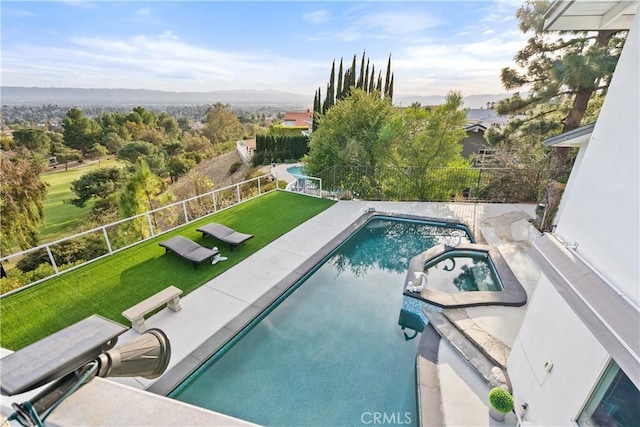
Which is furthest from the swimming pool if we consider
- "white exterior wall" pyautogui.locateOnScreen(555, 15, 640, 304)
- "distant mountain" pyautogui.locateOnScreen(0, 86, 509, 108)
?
"distant mountain" pyautogui.locateOnScreen(0, 86, 509, 108)

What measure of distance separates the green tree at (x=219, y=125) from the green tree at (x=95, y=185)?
96.2 feet

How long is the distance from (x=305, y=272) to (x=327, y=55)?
2376 cm

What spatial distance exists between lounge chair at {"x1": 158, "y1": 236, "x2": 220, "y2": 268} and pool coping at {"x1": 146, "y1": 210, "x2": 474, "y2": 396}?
1.82m

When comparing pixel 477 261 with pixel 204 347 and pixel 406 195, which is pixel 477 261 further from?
pixel 204 347

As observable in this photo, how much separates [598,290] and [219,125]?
2224 inches

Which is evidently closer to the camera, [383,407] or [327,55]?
[383,407]

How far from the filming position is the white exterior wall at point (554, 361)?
2.31m

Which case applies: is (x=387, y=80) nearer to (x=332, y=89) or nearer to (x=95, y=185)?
(x=332, y=89)

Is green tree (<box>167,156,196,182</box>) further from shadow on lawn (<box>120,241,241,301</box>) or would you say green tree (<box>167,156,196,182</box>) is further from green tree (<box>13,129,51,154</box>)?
shadow on lawn (<box>120,241,241,301</box>)

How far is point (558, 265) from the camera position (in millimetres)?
2609

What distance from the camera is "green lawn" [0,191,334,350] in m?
4.88

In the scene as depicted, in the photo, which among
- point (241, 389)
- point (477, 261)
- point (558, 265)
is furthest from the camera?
point (477, 261)

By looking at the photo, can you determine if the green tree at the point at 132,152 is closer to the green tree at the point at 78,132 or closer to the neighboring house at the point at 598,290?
the green tree at the point at 78,132

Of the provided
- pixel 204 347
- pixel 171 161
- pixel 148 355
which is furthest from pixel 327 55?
pixel 148 355
